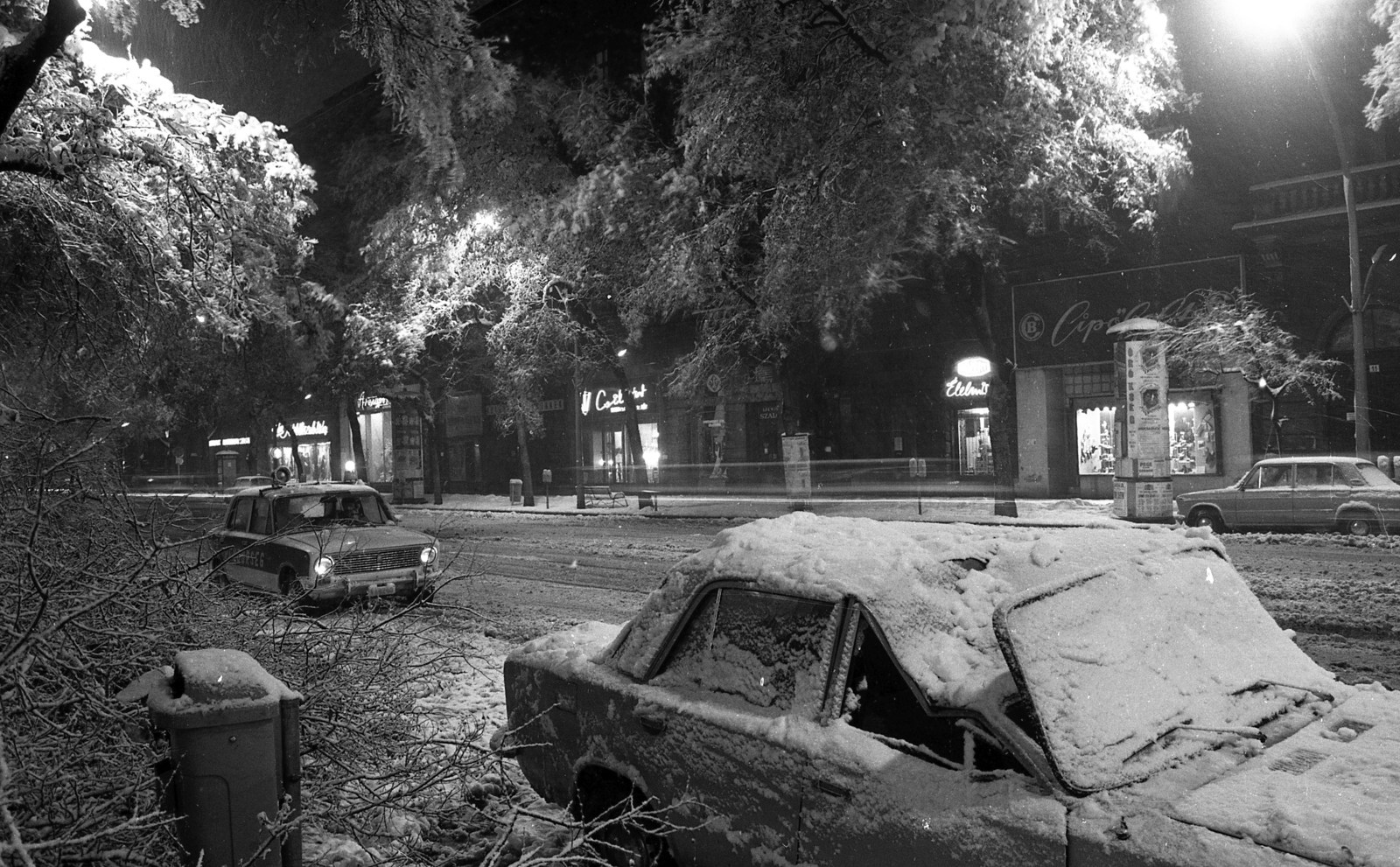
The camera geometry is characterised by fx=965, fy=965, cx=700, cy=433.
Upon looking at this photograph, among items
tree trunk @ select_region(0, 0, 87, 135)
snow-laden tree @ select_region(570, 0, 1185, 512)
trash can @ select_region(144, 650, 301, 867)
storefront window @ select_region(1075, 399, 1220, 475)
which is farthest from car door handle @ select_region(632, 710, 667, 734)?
storefront window @ select_region(1075, 399, 1220, 475)

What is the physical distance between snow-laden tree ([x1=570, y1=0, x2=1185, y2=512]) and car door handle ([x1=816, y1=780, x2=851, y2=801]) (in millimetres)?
10894

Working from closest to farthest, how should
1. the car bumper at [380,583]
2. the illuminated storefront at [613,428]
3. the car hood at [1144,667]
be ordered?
the car hood at [1144,667] → the car bumper at [380,583] → the illuminated storefront at [613,428]

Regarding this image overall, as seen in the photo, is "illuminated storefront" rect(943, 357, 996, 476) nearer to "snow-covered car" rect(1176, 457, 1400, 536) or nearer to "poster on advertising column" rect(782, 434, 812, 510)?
"poster on advertising column" rect(782, 434, 812, 510)

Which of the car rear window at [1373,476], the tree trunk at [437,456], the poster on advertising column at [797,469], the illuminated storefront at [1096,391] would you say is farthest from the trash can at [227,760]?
the tree trunk at [437,456]

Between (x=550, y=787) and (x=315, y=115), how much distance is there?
4337 centimetres

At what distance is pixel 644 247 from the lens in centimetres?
2438

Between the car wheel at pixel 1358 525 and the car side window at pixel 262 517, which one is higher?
the car side window at pixel 262 517

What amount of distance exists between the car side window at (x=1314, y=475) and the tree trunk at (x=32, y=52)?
17.7 metres

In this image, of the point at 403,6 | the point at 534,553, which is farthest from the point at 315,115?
the point at 403,6

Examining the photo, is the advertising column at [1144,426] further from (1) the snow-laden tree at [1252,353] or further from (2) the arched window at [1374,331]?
(2) the arched window at [1374,331]

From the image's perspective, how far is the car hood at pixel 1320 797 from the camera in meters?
2.35

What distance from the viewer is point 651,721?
3.79m

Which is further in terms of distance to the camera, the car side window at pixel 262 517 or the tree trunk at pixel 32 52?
the car side window at pixel 262 517

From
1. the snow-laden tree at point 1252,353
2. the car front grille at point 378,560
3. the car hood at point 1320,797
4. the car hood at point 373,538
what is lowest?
the car front grille at point 378,560
